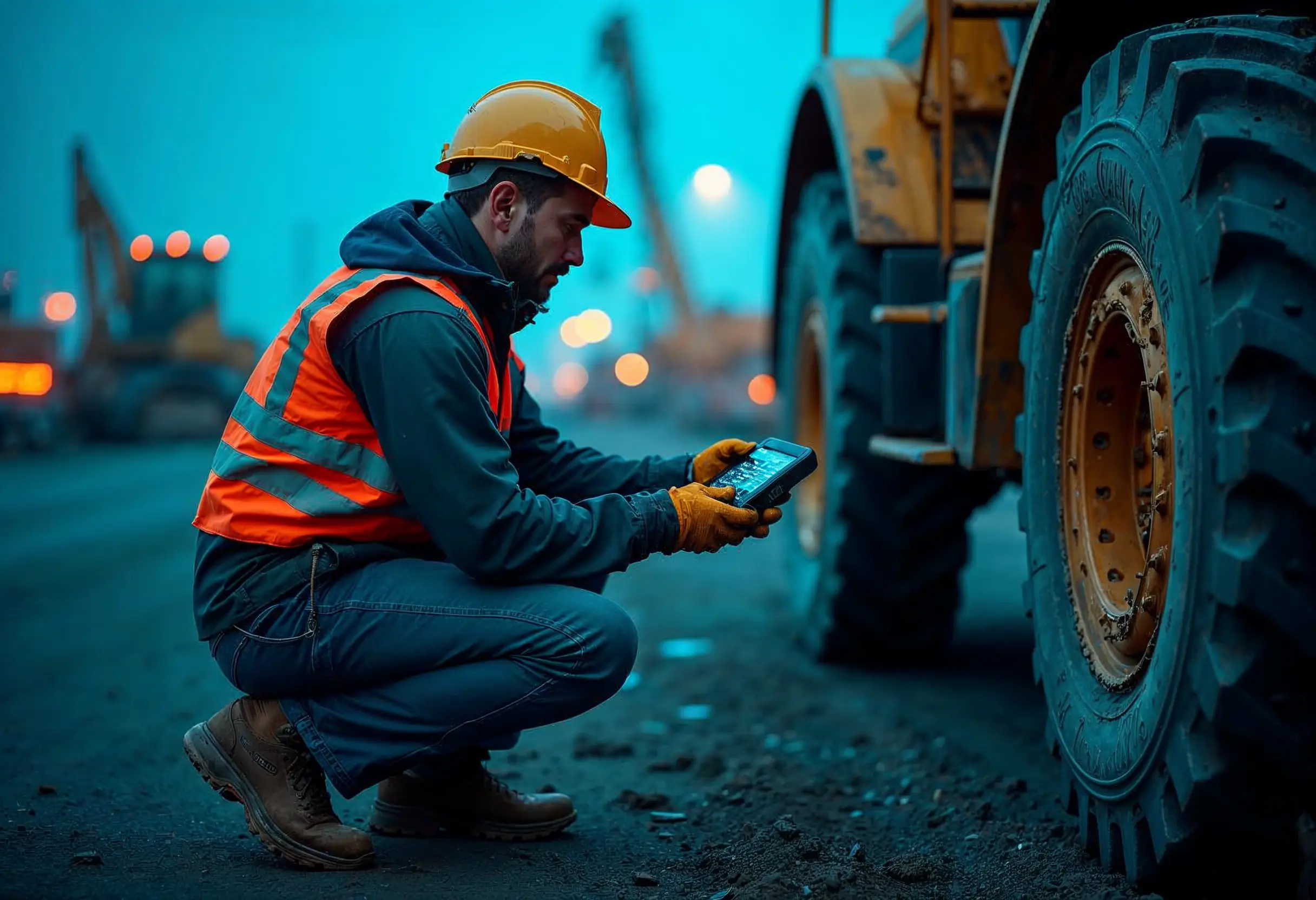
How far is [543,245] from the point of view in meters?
2.97

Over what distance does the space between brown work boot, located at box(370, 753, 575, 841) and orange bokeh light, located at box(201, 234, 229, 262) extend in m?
21.6

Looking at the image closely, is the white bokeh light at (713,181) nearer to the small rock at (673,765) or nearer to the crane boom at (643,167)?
the small rock at (673,765)

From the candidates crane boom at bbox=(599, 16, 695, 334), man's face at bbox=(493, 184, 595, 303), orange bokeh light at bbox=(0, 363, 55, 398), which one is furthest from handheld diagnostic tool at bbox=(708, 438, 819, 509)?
crane boom at bbox=(599, 16, 695, 334)

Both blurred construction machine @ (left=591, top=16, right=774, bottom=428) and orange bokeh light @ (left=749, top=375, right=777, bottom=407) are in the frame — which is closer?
orange bokeh light @ (left=749, top=375, right=777, bottom=407)

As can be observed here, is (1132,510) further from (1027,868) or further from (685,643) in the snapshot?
(685,643)

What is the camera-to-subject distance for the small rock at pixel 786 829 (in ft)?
9.71

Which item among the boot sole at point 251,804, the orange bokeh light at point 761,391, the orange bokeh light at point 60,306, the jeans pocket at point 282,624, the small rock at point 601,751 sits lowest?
the orange bokeh light at point 761,391

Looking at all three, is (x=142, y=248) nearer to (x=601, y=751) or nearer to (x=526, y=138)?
(x=601, y=751)

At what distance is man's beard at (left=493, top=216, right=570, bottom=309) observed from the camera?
9.71 feet

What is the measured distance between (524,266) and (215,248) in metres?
21.8

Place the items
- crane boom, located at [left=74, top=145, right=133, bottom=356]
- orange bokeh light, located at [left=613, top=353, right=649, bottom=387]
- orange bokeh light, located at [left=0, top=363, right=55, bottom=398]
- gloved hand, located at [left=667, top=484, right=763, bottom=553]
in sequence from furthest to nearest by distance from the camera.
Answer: orange bokeh light, located at [left=613, top=353, right=649, bottom=387] < crane boom, located at [left=74, top=145, right=133, bottom=356] < orange bokeh light, located at [left=0, top=363, right=55, bottom=398] < gloved hand, located at [left=667, top=484, right=763, bottom=553]

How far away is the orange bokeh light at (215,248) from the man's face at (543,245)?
70.7 ft

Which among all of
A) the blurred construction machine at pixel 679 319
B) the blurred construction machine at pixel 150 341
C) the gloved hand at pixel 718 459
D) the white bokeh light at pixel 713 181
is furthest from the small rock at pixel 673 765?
the blurred construction machine at pixel 679 319

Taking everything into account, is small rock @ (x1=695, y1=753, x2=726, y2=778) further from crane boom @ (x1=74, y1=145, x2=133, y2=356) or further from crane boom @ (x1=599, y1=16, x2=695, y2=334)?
crane boom @ (x1=599, y1=16, x2=695, y2=334)
